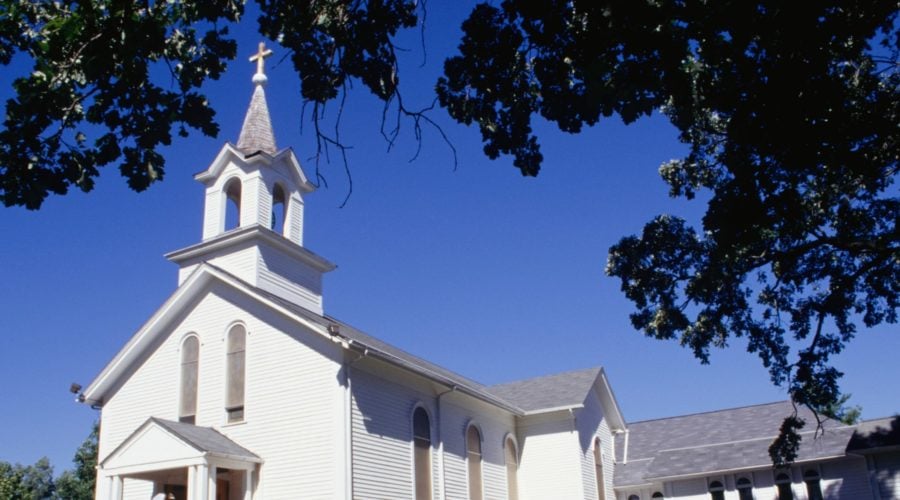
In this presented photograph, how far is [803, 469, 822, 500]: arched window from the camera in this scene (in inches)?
1139

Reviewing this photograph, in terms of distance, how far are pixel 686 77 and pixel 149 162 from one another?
5.52m

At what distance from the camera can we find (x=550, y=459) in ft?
95.0

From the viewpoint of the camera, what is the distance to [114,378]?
2347 cm

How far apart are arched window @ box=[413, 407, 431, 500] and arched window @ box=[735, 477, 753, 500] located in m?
13.6

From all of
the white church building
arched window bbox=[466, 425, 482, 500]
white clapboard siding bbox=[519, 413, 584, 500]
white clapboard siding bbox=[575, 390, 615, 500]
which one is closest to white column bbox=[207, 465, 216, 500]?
the white church building

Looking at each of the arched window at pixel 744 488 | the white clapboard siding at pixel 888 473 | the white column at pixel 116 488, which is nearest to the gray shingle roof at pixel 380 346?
the white column at pixel 116 488

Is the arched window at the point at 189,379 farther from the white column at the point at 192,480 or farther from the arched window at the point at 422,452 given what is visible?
the arched window at the point at 422,452

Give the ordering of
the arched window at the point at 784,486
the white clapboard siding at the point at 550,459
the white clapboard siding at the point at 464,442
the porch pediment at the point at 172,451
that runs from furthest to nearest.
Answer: the arched window at the point at 784,486
the white clapboard siding at the point at 550,459
the white clapboard siding at the point at 464,442
the porch pediment at the point at 172,451

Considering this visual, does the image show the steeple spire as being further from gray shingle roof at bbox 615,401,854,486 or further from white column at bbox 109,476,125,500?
gray shingle roof at bbox 615,401,854,486

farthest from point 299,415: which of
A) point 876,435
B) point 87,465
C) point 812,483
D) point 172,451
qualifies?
point 87,465

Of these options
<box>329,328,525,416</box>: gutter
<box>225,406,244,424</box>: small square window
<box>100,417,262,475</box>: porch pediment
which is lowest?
<box>100,417,262,475</box>: porch pediment

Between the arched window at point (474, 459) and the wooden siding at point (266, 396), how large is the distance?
22.6 ft

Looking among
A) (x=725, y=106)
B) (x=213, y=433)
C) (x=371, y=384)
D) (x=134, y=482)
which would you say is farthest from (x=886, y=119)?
(x=134, y=482)

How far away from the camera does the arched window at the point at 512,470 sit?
28.1 meters
